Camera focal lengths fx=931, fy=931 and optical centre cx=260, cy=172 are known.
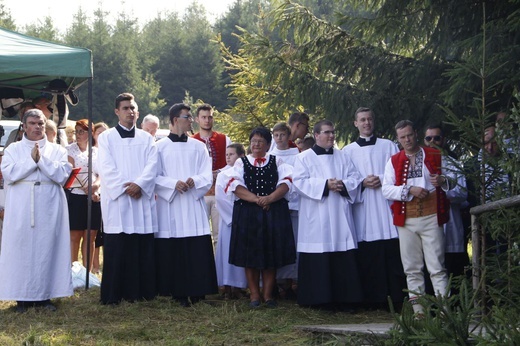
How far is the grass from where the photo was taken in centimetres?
737

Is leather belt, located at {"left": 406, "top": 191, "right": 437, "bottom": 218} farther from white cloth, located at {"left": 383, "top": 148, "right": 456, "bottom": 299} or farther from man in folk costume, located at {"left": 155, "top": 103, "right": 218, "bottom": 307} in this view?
man in folk costume, located at {"left": 155, "top": 103, "right": 218, "bottom": 307}

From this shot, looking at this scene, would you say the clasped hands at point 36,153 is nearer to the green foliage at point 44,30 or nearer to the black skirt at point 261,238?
the black skirt at point 261,238

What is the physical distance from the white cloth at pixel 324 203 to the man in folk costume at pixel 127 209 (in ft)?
4.88

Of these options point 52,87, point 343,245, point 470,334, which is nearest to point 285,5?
point 52,87

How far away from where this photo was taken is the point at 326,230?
8.95 metres

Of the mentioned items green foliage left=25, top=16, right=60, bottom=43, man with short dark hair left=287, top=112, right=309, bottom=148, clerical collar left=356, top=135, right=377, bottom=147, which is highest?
green foliage left=25, top=16, right=60, bottom=43

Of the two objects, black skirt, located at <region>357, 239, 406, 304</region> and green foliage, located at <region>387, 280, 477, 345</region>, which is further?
black skirt, located at <region>357, 239, 406, 304</region>

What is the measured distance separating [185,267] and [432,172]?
8.97 feet

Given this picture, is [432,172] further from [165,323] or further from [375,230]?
[165,323]

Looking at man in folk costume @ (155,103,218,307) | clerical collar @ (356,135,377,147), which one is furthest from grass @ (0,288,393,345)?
clerical collar @ (356,135,377,147)

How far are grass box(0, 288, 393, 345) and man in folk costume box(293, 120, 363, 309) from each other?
21 cm

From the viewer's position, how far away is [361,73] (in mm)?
11188

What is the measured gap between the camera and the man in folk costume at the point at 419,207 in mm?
8062

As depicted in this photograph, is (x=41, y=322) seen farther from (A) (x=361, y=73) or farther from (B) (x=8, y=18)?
(B) (x=8, y=18)
